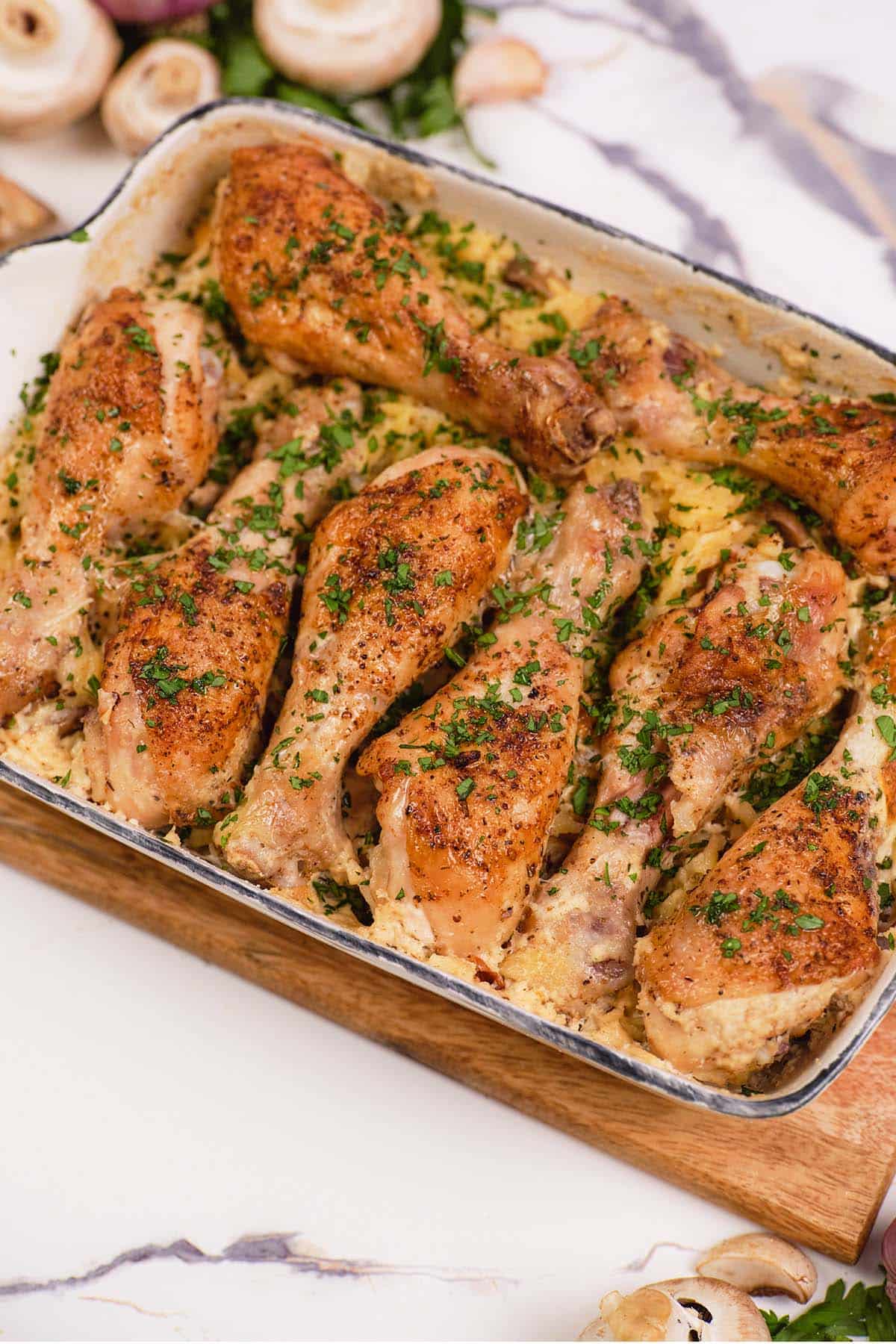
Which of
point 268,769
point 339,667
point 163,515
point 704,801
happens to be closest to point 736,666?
point 704,801

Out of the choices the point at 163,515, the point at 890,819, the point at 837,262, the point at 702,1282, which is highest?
the point at 837,262

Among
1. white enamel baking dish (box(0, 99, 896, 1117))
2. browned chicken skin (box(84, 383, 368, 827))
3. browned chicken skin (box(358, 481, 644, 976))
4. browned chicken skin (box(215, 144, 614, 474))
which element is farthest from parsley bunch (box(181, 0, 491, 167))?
browned chicken skin (box(358, 481, 644, 976))

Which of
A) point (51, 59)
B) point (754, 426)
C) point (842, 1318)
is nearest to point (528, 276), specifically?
point (754, 426)

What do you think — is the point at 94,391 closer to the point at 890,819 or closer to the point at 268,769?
the point at 268,769

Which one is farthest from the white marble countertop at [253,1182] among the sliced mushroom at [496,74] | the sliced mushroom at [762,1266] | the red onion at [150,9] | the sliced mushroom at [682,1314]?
the sliced mushroom at [496,74]

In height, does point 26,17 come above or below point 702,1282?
above

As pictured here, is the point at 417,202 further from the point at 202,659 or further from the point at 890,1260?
the point at 890,1260

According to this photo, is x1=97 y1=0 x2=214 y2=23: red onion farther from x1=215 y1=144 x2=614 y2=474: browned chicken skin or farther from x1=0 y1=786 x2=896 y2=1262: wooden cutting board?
x1=0 y1=786 x2=896 y2=1262: wooden cutting board
